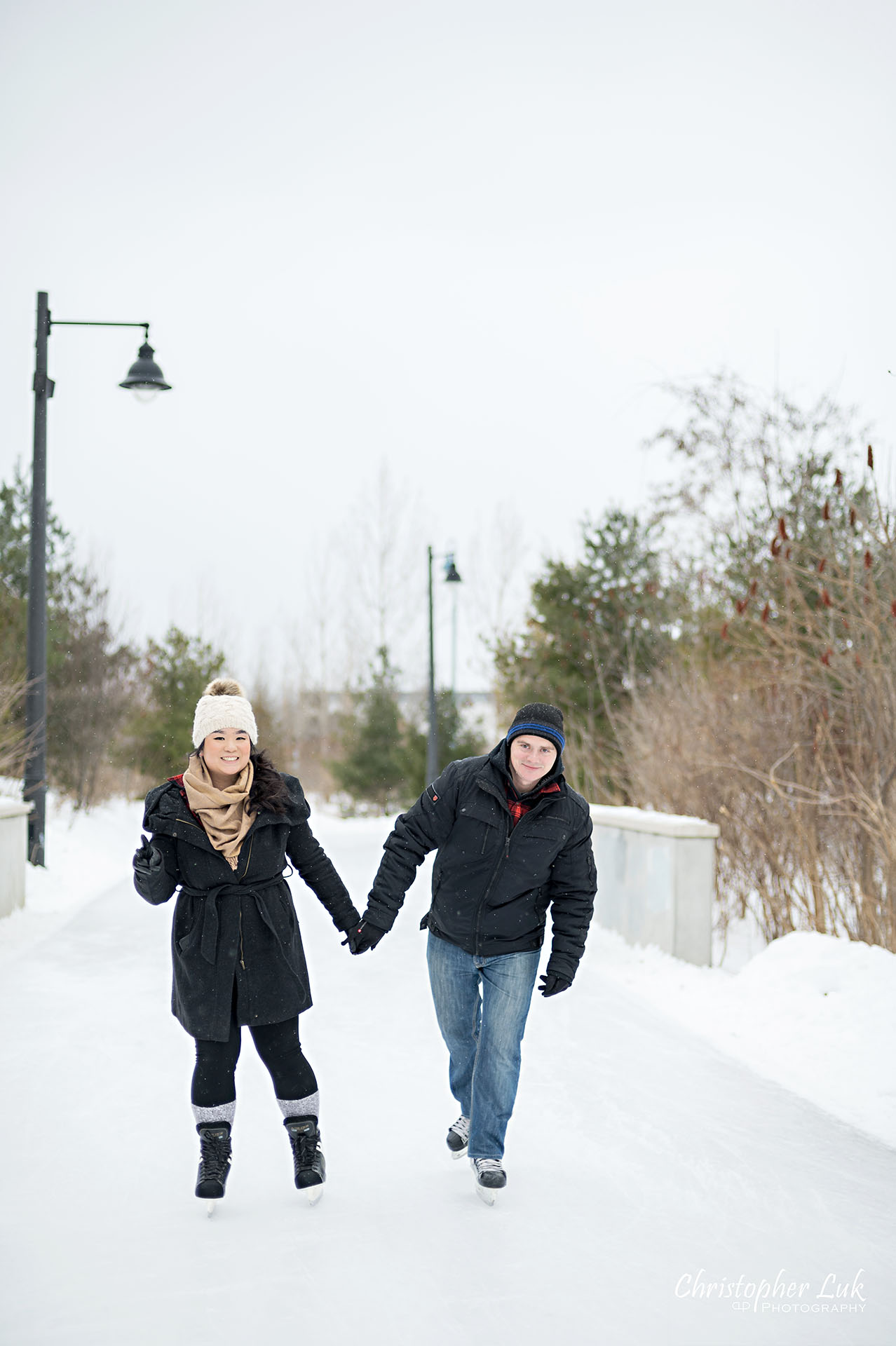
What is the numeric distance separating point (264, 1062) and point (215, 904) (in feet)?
1.81

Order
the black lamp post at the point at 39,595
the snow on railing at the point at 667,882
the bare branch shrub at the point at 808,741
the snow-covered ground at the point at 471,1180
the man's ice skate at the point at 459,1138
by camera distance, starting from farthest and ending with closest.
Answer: the black lamp post at the point at 39,595 → the snow on railing at the point at 667,882 → the bare branch shrub at the point at 808,741 → the man's ice skate at the point at 459,1138 → the snow-covered ground at the point at 471,1180

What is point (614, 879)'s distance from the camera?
10.0 metres

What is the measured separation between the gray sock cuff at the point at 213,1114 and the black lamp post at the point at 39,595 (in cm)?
839

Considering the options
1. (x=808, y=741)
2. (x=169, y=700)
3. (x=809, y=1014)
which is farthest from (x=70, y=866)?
(x=169, y=700)

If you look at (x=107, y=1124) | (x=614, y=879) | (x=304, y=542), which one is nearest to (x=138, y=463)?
(x=304, y=542)

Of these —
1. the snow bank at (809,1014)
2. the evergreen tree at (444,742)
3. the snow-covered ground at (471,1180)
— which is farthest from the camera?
the evergreen tree at (444,742)

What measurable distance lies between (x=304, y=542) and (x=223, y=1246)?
46.1 m

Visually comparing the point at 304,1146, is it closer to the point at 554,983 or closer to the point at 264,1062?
the point at 264,1062

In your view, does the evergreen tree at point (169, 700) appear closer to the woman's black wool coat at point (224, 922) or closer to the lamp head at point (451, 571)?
the lamp head at point (451, 571)

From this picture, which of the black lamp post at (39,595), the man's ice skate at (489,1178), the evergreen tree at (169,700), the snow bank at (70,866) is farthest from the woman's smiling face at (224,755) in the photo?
the evergreen tree at (169,700)

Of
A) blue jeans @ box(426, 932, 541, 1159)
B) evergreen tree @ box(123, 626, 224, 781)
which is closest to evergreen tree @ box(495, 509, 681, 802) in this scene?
evergreen tree @ box(123, 626, 224, 781)

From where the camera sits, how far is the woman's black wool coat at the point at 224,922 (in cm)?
390

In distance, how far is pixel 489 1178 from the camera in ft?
13.1

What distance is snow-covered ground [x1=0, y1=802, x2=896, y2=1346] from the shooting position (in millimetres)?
3174
